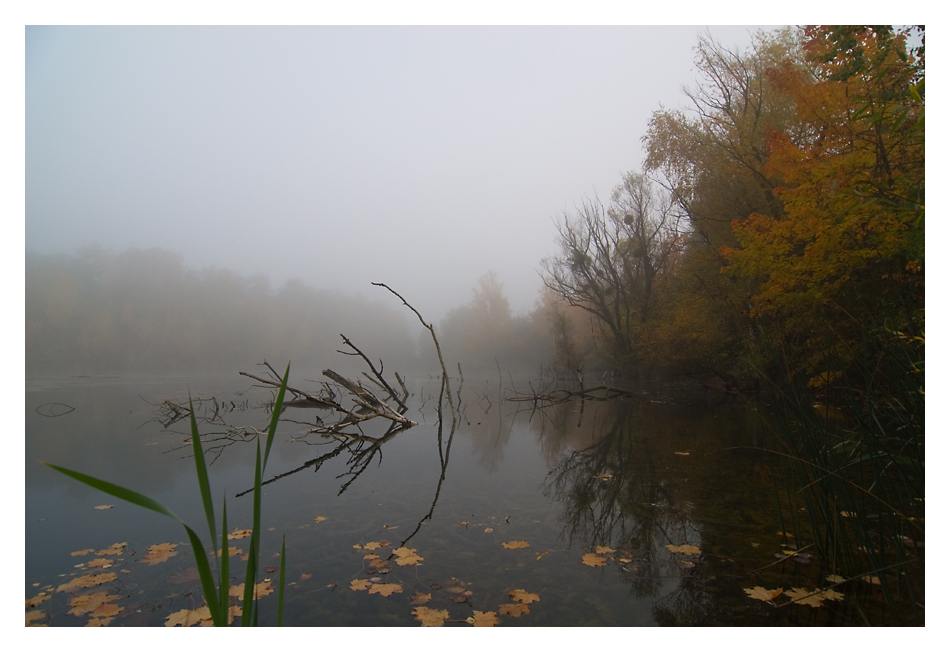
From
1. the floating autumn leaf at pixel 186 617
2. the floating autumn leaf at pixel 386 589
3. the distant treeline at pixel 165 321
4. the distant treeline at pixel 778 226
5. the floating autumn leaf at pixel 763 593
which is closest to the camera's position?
the floating autumn leaf at pixel 186 617

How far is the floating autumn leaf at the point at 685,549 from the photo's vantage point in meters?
2.64

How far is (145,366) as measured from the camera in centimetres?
4891

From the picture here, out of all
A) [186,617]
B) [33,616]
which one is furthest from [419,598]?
[33,616]

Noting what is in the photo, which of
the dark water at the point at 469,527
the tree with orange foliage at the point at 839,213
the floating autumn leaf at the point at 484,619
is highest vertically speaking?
the tree with orange foliage at the point at 839,213

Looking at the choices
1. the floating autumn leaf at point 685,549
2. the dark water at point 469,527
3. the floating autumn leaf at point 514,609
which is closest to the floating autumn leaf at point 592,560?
the dark water at point 469,527

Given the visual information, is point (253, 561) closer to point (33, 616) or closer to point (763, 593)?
point (33, 616)

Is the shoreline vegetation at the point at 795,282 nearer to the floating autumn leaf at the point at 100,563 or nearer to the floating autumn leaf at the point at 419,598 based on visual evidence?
the floating autumn leaf at the point at 419,598

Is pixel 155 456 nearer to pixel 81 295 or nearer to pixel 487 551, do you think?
pixel 487 551

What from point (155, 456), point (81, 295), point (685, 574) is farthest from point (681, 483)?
point (81, 295)

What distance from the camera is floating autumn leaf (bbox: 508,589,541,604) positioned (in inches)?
83.5

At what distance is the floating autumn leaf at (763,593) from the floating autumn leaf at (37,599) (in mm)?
3074

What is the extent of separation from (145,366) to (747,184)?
54.2 metres

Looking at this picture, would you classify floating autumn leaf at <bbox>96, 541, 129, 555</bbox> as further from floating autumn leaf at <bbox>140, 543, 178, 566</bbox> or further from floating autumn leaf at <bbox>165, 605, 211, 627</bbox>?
floating autumn leaf at <bbox>165, 605, 211, 627</bbox>

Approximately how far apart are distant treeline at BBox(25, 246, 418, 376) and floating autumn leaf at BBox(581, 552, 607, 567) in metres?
41.6
